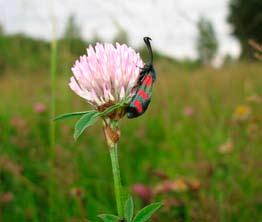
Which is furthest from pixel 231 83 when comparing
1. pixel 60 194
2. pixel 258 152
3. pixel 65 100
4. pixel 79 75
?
pixel 79 75

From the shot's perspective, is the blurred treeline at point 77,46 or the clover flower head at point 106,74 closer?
the clover flower head at point 106,74

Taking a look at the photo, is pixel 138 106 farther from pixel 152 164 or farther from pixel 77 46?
pixel 77 46

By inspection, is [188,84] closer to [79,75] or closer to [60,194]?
[60,194]

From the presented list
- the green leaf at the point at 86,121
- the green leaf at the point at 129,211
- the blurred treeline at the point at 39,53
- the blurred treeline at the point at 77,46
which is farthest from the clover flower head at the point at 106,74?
the blurred treeline at the point at 39,53

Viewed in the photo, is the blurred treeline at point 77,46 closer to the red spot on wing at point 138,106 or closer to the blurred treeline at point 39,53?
the blurred treeline at point 39,53

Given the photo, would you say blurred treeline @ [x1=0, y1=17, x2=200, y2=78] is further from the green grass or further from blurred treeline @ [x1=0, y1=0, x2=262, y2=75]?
the green grass

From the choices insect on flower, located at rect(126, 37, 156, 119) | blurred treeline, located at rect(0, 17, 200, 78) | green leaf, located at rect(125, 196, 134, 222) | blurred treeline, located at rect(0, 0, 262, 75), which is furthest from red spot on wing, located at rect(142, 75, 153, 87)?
blurred treeline, located at rect(0, 17, 200, 78)
